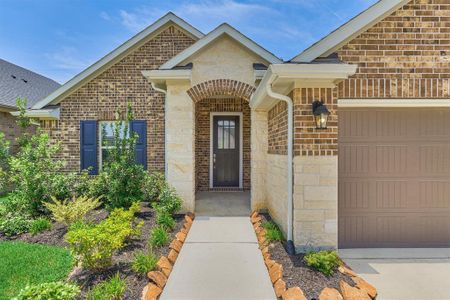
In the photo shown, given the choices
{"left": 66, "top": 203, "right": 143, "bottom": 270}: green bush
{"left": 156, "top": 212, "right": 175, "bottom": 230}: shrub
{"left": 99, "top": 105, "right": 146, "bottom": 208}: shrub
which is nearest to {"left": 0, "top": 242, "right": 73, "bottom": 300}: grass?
{"left": 66, "top": 203, "right": 143, "bottom": 270}: green bush

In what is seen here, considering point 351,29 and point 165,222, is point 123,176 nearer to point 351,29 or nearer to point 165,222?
point 165,222

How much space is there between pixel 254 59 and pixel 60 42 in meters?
11.9

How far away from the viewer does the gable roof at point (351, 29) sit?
4.39 metres

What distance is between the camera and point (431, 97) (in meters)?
4.50

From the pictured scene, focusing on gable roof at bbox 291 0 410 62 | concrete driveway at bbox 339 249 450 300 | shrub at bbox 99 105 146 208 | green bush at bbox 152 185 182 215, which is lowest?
concrete driveway at bbox 339 249 450 300

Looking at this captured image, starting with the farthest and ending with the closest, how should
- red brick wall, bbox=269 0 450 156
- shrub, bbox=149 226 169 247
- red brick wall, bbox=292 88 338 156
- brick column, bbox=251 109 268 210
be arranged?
brick column, bbox=251 109 268 210 < red brick wall, bbox=269 0 450 156 < shrub, bbox=149 226 169 247 < red brick wall, bbox=292 88 338 156

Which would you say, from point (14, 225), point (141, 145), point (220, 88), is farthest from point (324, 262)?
point (141, 145)

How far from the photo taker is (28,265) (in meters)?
3.89

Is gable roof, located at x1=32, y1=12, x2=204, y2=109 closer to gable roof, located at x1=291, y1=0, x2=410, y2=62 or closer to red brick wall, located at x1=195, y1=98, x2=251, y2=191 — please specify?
red brick wall, located at x1=195, y1=98, x2=251, y2=191

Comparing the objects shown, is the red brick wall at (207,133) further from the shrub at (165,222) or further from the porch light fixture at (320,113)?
the porch light fixture at (320,113)

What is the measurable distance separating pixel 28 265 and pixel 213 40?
5507 mm

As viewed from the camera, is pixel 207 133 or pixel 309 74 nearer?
pixel 309 74

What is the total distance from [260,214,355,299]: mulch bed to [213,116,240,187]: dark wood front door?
205 inches

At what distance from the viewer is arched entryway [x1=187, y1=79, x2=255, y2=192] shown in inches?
356
